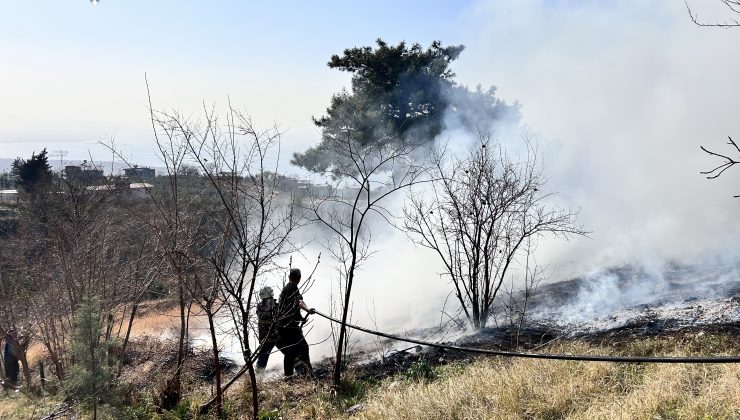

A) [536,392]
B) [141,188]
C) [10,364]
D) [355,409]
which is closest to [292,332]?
[355,409]

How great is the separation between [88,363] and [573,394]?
435cm

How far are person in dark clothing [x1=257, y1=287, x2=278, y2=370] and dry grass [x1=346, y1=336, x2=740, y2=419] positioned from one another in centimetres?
142

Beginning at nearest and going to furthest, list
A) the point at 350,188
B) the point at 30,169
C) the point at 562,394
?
the point at 562,394 → the point at 350,188 → the point at 30,169

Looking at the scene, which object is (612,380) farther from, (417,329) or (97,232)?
(97,232)

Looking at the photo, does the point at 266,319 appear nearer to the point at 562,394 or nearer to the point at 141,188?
the point at 141,188

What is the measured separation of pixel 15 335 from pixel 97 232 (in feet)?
15.1

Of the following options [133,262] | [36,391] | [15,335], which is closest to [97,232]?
[133,262]

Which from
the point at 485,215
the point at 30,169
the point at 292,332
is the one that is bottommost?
the point at 292,332

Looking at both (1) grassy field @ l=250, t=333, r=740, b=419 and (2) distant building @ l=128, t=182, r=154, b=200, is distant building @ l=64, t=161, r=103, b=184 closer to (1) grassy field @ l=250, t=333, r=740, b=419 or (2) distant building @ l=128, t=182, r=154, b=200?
(2) distant building @ l=128, t=182, r=154, b=200

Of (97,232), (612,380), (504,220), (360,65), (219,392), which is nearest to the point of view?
(612,380)

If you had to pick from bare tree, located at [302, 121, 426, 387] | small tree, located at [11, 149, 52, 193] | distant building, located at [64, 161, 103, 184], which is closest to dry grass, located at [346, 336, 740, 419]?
bare tree, located at [302, 121, 426, 387]

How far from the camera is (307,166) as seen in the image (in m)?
21.5

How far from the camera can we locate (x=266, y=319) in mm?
6398

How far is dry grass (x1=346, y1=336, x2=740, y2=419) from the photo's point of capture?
3.85 meters
